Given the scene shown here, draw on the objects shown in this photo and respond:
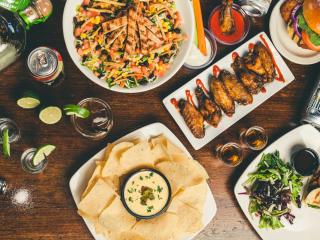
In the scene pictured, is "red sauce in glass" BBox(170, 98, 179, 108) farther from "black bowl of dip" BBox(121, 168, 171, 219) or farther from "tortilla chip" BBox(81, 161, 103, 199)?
"tortilla chip" BBox(81, 161, 103, 199)

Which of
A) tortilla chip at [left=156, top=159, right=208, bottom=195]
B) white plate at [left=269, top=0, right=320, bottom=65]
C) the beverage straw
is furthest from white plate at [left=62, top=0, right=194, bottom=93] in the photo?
white plate at [left=269, top=0, right=320, bottom=65]

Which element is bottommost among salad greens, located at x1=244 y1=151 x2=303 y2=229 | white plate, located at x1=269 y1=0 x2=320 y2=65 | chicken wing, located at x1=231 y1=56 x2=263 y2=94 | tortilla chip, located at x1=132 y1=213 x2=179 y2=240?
tortilla chip, located at x1=132 y1=213 x2=179 y2=240

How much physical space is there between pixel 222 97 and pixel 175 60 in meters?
0.41

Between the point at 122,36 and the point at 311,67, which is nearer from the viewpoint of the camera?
the point at 122,36

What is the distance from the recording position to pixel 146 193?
2748 mm

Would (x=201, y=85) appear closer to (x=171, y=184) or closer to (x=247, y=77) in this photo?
(x=247, y=77)

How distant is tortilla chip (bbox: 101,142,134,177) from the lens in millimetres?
2709

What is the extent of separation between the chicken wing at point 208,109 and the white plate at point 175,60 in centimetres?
34

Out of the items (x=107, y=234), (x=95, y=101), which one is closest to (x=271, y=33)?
(x=95, y=101)

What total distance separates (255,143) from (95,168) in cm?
103

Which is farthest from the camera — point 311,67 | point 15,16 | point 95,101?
point 311,67

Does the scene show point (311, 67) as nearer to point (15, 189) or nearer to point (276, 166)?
point (276, 166)

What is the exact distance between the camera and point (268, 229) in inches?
117

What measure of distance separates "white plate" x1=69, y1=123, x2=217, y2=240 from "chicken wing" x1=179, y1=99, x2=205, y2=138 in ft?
0.39
